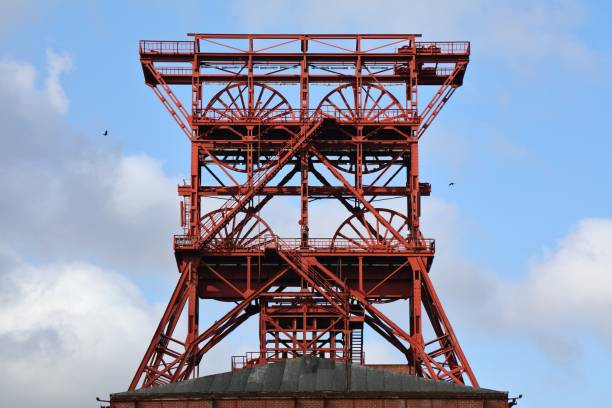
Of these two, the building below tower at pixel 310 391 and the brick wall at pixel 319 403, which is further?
the building below tower at pixel 310 391

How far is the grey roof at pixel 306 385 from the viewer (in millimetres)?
115300

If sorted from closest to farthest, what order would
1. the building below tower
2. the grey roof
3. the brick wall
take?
1. the brick wall
2. the building below tower
3. the grey roof

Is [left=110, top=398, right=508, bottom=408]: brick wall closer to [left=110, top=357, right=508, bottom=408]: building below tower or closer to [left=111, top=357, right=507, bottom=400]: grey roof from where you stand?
[left=110, top=357, right=508, bottom=408]: building below tower

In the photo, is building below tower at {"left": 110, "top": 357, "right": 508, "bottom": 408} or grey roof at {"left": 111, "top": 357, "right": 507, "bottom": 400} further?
grey roof at {"left": 111, "top": 357, "right": 507, "bottom": 400}

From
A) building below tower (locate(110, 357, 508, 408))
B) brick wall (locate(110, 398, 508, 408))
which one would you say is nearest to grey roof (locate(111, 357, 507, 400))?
building below tower (locate(110, 357, 508, 408))

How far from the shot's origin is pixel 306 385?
116 meters

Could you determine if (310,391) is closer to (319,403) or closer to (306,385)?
(306,385)

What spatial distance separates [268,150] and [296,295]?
30.9ft

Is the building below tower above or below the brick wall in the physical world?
above

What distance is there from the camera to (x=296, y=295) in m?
132

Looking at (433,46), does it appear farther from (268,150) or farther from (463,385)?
(463,385)

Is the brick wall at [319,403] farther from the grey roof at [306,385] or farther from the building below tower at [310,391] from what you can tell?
the grey roof at [306,385]

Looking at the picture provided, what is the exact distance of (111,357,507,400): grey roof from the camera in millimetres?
115300

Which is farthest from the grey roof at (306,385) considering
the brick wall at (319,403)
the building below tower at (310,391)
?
the brick wall at (319,403)
